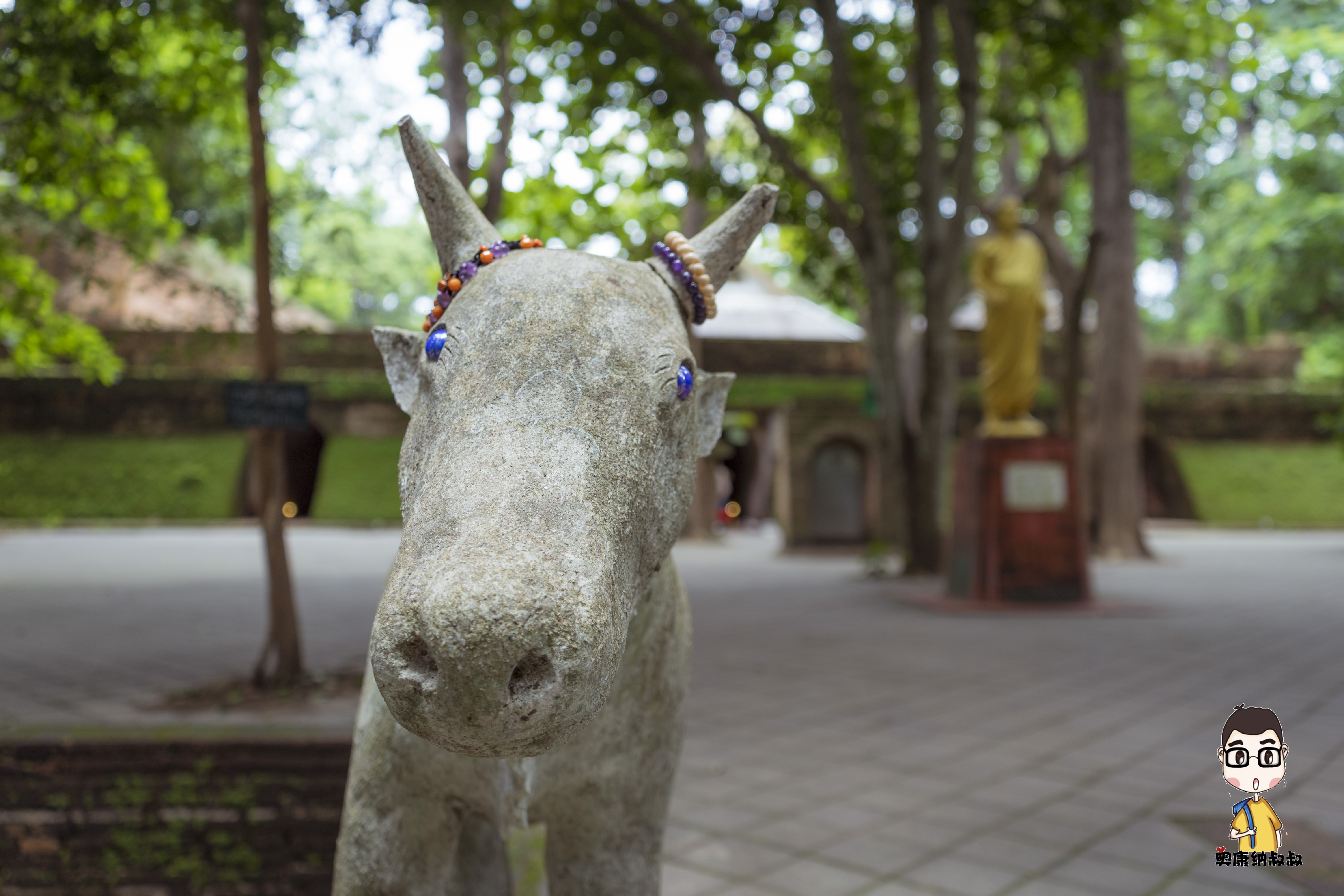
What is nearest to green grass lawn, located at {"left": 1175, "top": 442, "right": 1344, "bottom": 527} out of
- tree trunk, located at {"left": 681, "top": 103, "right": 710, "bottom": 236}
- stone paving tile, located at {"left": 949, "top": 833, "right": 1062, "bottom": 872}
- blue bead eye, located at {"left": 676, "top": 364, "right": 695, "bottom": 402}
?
tree trunk, located at {"left": 681, "top": 103, "right": 710, "bottom": 236}

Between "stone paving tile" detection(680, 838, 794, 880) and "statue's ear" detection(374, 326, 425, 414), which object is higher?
"statue's ear" detection(374, 326, 425, 414)

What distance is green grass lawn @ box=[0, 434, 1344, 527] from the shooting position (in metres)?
17.5

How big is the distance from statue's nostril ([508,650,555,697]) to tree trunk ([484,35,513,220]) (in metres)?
4.61

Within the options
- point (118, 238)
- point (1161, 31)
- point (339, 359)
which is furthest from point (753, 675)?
point (339, 359)

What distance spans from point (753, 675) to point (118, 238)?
14.9 feet

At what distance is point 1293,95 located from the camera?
1059cm

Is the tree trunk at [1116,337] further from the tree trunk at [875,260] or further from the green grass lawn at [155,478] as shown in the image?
the green grass lawn at [155,478]

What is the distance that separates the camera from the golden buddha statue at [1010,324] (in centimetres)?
883

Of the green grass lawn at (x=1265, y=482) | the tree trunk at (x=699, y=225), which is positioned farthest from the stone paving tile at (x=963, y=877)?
the green grass lawn at (x=1265, y=482)

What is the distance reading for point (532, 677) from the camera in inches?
41.6

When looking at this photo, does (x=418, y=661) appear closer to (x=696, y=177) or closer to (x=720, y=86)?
(x=720, y=86)

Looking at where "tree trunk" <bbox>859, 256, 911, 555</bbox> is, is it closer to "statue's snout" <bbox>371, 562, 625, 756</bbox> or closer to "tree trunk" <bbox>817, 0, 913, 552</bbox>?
"tree trunk" <bbox>817, 0, 913, 552</bbox>

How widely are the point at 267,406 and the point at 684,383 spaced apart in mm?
3583

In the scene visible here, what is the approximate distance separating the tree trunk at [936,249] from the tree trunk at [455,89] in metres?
5.07
